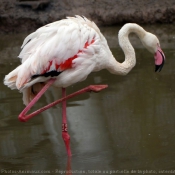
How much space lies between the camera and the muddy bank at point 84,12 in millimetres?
13641

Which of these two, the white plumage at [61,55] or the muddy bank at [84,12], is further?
the muddy bank at [84,12]

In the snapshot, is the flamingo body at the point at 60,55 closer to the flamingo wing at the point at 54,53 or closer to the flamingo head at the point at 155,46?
the flamingo wing at the point at 54,53

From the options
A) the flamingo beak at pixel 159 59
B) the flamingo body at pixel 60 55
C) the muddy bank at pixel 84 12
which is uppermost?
the flamingo body at pixel 60 55

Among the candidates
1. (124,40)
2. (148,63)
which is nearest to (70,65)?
(124,40)

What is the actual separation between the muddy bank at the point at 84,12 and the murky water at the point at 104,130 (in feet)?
16.2

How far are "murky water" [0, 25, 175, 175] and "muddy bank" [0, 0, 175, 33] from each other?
4.92 metres

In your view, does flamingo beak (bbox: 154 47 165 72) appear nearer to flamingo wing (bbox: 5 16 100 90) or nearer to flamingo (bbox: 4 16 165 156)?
flamingo (bbox: 4 16 165 156)

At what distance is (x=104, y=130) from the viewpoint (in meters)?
6.38

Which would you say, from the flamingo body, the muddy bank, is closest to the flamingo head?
the flamingo body

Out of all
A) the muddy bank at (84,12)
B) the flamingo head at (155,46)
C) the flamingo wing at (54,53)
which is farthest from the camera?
the muddy bank at (84,12)

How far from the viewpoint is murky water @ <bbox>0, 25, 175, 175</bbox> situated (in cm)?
533

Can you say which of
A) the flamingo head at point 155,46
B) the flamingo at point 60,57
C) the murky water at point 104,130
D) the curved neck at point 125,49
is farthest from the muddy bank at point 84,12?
the flamingo at point 60,57

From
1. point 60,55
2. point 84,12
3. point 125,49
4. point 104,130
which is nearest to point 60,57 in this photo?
point 60,55

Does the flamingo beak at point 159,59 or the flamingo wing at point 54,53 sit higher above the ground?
the flamingo wing at point 54,53
